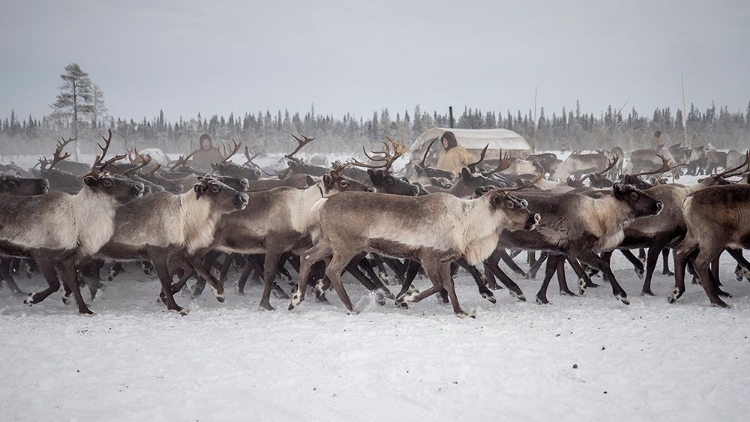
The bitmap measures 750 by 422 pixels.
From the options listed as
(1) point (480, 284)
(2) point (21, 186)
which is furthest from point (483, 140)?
(2) point (21, 186)

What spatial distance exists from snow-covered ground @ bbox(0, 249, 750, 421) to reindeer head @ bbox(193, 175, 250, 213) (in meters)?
1.21

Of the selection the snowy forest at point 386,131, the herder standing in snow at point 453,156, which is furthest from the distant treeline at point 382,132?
the herder standing in snow at point 453,156

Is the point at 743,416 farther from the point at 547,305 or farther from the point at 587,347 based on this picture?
the point at 547,305

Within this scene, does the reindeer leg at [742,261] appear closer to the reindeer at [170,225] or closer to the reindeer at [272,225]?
the reindeer at [272,225]

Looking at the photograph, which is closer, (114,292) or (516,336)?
(516,336)

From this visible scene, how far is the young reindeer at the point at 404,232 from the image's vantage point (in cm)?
612

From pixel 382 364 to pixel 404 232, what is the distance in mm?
2097

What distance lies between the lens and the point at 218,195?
6.80 m

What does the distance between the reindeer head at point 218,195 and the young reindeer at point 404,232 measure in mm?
1038

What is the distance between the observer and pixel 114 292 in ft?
24.5

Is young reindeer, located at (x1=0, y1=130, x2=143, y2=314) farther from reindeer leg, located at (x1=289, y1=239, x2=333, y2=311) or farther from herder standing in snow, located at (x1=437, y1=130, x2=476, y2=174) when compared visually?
herder standing in snow, located at (x1=437, y1=130, x2=476, y2=174)

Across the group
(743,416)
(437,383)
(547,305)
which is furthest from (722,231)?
(437,383)

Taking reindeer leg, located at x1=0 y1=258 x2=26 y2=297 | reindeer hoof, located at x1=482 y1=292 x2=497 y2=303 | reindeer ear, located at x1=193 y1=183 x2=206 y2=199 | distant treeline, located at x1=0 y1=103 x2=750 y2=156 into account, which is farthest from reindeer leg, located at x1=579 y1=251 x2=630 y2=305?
distant treeline, located at x1=0 y1=103 x2=750 y2=156

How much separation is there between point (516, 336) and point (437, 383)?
4.23 ft
